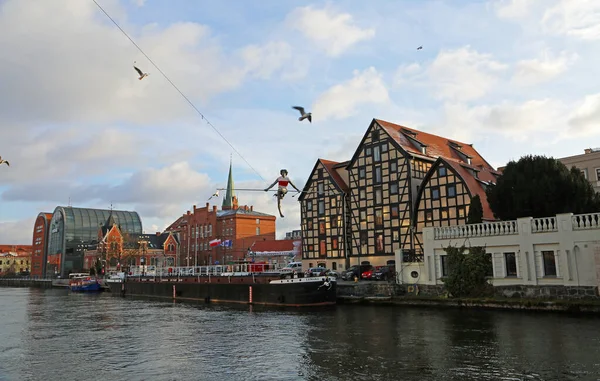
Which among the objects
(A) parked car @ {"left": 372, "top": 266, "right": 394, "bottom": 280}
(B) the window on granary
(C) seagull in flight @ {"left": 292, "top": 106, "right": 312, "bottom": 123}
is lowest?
(A) parked car @ {"left": 372, "top": 266, "right": 394, "bottom": 280}

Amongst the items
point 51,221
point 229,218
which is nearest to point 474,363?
point 229,218

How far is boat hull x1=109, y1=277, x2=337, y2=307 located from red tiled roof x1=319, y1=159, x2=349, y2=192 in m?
22.6

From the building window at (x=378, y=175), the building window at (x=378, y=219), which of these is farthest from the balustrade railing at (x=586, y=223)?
the building window at (x=378, y=175)

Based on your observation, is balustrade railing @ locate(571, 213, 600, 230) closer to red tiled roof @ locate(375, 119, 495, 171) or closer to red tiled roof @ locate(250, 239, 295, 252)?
red tiled roof @ locate(375, 119, 495, 171)

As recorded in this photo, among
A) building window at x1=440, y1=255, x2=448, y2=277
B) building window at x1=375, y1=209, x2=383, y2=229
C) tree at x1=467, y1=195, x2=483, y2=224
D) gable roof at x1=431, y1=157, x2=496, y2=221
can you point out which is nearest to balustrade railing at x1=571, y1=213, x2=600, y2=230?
tree at x1=467, y1=195, x2=483, y2=224

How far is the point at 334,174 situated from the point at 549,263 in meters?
38.3

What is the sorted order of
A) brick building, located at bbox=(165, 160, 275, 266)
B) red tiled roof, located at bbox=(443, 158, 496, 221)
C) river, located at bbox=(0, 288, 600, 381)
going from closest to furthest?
1. river, located at bbox=(0, 288, 600, 381)
2. red tiled roof, located at bbox=(443, 158, 496, 221)
3. brick building, located at bbox=(165, 160, 275, 266)

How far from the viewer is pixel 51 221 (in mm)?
138375

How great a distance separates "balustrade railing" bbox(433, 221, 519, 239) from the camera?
3369cm

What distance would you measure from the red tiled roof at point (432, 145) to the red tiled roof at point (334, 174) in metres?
10.0

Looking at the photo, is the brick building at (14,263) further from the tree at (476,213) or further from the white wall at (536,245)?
the white wall at (536,245)

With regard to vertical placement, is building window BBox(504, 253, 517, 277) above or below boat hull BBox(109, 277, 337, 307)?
above

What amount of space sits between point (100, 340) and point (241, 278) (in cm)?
2347

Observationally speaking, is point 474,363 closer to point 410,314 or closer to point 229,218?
point 410,314
